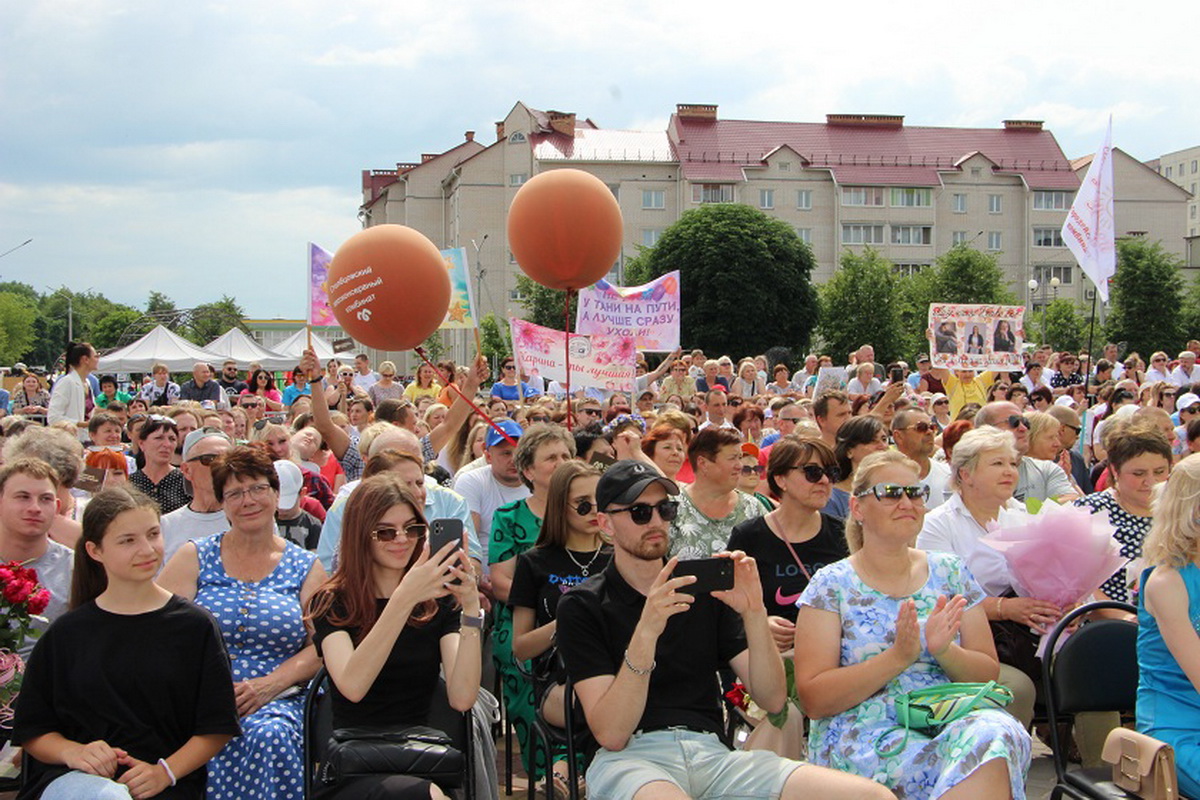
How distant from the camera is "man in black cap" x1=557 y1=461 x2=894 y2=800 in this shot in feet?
11.6

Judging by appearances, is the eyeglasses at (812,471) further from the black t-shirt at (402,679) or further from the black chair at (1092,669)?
the black t-shirt at (402,679)

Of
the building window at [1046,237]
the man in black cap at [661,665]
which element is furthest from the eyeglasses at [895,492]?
the building window at [1046,237]

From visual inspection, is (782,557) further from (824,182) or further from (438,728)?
(824,182)

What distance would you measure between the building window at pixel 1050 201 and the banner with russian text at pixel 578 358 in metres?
72.6

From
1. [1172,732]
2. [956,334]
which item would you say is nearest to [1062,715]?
[1172,732]

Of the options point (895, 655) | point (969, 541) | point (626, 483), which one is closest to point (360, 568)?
point (626, 483)

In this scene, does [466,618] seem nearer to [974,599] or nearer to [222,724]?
A: [222,724]

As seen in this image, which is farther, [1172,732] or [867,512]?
[867,512]

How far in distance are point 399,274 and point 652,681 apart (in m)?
4.21

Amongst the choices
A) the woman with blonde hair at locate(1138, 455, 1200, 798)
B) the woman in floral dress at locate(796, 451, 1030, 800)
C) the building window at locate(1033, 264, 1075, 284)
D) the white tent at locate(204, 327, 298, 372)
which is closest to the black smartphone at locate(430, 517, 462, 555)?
the woman in floral dress at locate(796, 451, 1030, 800)

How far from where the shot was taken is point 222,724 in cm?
390

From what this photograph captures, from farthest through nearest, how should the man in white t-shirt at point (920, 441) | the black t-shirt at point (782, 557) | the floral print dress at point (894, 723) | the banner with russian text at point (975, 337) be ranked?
the banner with russian text at point (975, 337) → the man in white t-shirt at point (920, 441) → the black t-shirt at point (782, 557) → the floral print dress at point (894, 723)

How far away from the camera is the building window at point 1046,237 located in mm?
77438

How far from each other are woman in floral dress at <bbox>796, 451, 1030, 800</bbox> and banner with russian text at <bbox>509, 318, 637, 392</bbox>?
802 centimetres
